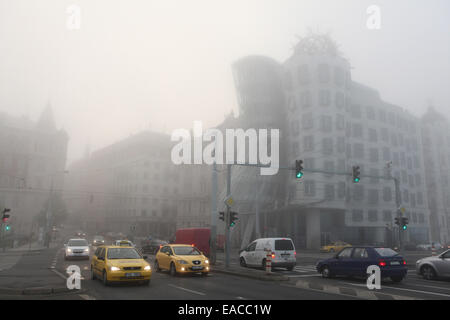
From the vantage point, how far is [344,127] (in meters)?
57.3

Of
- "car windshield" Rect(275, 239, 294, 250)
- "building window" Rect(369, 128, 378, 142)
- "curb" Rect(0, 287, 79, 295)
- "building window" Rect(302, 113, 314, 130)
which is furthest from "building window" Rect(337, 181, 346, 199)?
"curb" Rect(0, 287, 79, 295)

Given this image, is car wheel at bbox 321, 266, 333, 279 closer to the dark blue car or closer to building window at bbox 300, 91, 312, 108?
the dark blue car

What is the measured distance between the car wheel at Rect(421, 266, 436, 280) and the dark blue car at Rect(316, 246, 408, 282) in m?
2.14

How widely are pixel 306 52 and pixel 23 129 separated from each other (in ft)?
256

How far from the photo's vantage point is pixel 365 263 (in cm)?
1543

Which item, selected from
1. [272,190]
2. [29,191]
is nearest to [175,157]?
[29,191]

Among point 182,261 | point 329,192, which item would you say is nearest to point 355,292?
point 182,261

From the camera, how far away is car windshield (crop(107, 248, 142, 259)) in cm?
1412

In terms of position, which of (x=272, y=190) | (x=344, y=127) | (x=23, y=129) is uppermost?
(x=23, y=129)

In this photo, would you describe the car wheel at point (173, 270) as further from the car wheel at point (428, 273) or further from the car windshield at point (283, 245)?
the car wheel at point (428, 273)

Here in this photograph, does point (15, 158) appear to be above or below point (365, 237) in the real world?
above
